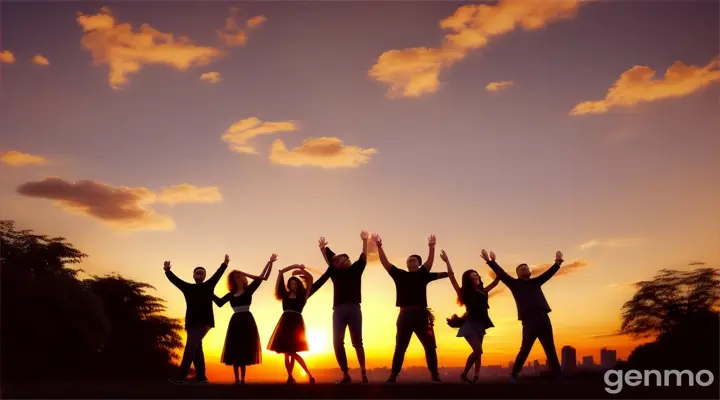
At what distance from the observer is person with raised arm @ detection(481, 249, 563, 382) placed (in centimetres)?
1360

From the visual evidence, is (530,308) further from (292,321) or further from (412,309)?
(292,321)

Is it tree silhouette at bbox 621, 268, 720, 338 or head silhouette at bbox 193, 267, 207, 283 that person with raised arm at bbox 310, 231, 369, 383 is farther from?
tree silhouette at bbox 621, 268, 720, 338

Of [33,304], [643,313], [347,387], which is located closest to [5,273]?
[33,304]

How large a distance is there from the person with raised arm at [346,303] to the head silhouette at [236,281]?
6.25 ft

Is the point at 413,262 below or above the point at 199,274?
above

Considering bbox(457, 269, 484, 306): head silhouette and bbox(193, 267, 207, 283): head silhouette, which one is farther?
bbox(193, 267, 207, 283): head silhouette

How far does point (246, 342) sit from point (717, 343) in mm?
21681

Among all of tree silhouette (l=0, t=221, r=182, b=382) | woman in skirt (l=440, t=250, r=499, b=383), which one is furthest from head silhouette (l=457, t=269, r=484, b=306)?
tree silhouette (l=0, t=221, r=182, b=382)

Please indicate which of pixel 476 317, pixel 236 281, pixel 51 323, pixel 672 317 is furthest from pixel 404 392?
pixel 672 317

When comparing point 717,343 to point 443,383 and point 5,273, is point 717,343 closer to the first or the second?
point 443,383

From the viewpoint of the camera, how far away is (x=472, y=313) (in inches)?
550

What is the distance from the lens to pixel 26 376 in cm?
2391

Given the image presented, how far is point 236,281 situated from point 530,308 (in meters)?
6.00

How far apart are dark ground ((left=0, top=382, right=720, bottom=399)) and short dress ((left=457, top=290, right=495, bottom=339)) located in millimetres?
1385
